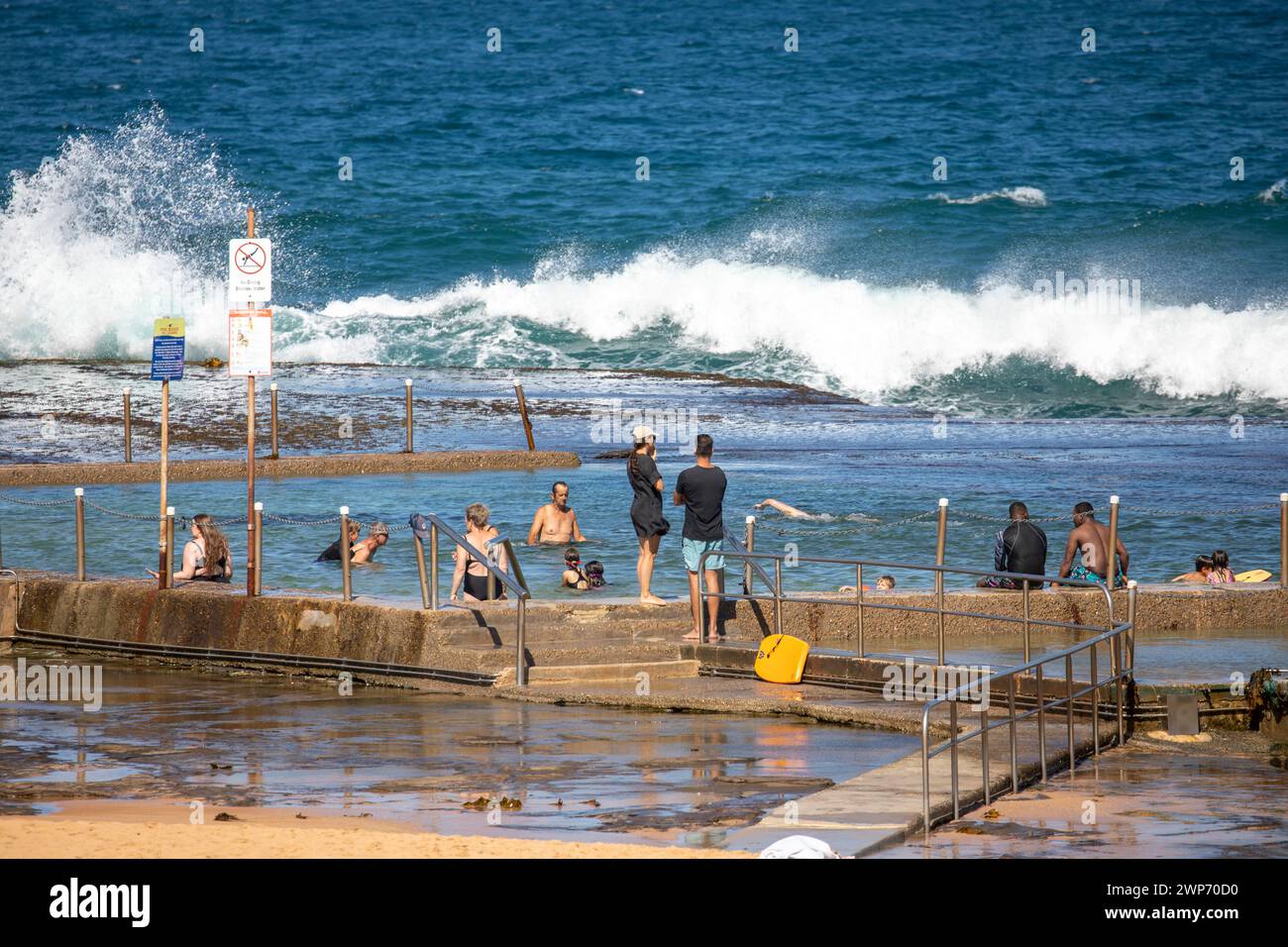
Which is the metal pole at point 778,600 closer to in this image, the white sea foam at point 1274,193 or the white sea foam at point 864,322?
the white sea foam at point 864,322

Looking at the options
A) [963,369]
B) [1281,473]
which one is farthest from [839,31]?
[1281,473]

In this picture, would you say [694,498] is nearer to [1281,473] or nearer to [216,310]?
[1281,473]

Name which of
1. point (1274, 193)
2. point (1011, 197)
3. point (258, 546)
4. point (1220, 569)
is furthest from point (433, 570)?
point (1274, 193)

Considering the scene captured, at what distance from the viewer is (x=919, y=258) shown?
165ft

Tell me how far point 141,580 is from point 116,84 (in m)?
54.6

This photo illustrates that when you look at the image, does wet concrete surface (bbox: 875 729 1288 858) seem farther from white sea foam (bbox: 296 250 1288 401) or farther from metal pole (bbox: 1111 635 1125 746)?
white sea foam (bbox: 296 250 1288 401)

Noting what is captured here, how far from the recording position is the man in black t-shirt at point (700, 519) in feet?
49.3

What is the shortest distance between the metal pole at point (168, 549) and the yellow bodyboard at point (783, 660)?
5.16 meters

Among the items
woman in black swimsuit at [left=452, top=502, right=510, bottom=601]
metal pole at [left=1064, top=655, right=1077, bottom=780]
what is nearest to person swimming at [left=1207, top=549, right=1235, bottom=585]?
metal pole at [left=1064, top=655, right=1077, bottom=780]

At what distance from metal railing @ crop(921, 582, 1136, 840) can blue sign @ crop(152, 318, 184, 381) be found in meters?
7.44

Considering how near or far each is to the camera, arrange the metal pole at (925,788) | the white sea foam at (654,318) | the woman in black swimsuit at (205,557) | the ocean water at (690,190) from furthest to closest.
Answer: the ocean water at (690,190) → the white sea foam at (654,318) → the woman in black swimsuit at (205,557) → the metal pole at (925,788)

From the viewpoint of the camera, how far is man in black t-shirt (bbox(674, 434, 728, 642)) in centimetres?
1504

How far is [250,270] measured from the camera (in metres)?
15.3

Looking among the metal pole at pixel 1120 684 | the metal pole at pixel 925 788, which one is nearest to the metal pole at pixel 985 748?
the metal pole at pixel 925 788
